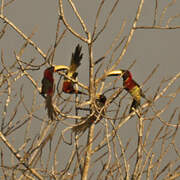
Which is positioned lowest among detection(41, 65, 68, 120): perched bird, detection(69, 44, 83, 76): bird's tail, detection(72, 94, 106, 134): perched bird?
detection(72, 94, 106, 134): perched bird

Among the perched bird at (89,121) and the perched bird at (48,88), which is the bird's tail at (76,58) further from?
the perched bird at (89,121)

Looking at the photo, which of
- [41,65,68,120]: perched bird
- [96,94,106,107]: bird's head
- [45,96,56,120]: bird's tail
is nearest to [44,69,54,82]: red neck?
[41,65,68,120]: perched bird

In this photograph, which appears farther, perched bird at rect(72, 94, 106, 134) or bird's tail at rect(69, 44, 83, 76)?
bird's tail at rect(69, 44, 83, 76)

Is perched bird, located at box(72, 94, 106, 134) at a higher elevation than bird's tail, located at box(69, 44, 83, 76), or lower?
lower

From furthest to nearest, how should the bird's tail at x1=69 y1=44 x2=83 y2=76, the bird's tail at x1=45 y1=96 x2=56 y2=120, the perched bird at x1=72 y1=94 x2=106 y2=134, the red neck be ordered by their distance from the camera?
the bird's tail at x1=69 y1=44 x2=83 y2=76 → the red neck → the bird's tail at x1=45 y1=96 x2=56 y2=120 → the perched bird at x1=72 y1=94 x2=106 y2=134

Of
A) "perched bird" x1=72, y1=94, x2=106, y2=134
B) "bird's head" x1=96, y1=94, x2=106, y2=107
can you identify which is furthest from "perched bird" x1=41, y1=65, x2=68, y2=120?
"bird's head" x1=96, y1=94, x2=106, y2=107

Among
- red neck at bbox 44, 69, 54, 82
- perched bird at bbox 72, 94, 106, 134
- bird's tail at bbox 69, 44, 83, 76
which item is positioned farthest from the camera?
bird's tail at bbox 69, 44, 83, 76

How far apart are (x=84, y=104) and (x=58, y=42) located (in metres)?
0.55

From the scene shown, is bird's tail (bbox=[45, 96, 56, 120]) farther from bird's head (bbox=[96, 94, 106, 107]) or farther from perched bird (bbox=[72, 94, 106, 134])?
bird's head (bbox=[96, 94, 106, 107])

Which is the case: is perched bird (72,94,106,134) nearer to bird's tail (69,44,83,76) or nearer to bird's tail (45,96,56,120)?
bird's tail (45,96,56,120)

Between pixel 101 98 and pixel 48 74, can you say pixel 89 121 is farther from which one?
pixel 48 74

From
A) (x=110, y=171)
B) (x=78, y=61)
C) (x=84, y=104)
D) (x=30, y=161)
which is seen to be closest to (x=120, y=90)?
(x=84, y=104)

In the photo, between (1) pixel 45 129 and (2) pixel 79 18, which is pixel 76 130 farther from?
(2) pixel 79 18

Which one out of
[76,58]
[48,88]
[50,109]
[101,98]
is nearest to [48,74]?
[48,88]
